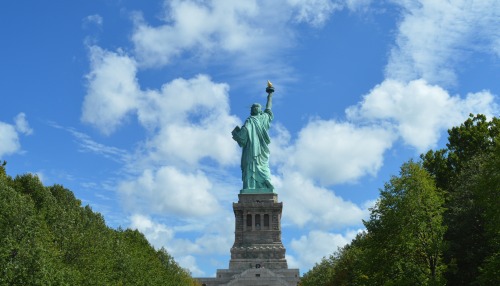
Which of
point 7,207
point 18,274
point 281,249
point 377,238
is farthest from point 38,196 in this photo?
point 281,249

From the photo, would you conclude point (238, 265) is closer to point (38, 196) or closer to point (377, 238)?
point (38, 196)

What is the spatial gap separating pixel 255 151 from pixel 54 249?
6007 cm

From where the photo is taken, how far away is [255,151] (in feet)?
307

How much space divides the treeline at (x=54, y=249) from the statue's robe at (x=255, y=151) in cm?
3746

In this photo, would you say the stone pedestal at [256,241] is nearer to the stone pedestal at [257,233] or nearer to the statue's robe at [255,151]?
the stone pedestal at [257,233]

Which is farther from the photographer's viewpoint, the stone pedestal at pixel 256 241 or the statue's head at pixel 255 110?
the statue's head at pixel 255 110

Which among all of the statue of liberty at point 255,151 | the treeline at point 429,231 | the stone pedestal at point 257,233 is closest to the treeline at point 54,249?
the treeline at point 429,231

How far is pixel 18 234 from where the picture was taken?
3094cm

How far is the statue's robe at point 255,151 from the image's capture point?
91938 mm

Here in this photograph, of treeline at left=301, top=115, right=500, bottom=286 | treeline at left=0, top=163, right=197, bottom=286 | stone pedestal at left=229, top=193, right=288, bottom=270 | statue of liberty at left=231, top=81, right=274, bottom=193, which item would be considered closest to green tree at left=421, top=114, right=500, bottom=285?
treeline at left=301, top=115, right=500, bottom=286

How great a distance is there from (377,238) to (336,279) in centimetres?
1588

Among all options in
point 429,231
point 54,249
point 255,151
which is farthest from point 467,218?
point 255,151

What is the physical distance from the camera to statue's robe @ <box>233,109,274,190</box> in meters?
91.9

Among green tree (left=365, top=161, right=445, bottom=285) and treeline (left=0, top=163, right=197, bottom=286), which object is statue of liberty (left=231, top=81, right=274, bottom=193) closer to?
treeline (left=0, top=163, right=197, bottom=286)
